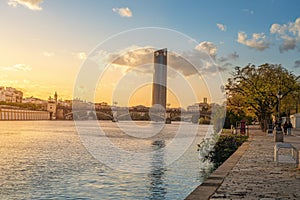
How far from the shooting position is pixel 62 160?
25.2m

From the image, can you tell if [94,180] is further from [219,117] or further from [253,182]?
[219,117]

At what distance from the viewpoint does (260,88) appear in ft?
146

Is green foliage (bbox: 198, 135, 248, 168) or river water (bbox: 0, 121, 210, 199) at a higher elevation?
green foliage (bbox: 198, 135, 248, 168)

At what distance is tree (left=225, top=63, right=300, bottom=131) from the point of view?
44375 mm

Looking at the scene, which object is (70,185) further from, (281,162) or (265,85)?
(265,85)

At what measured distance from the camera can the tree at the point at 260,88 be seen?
146 feet

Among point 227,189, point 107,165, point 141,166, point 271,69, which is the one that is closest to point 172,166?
point 141,166

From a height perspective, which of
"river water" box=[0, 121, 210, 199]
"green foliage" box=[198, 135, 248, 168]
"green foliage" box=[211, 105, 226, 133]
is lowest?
"river water" box=[0, 121, 210, 199]

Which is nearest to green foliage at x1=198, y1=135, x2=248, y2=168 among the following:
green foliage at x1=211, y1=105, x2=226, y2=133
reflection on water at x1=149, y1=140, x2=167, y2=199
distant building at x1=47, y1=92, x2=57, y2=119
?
reflection on water at x1=149, y1=140, x2=167, y2=199

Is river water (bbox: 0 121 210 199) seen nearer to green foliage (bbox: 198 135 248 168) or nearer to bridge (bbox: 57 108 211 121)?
green foliage (bbox: 198 135 248 168)

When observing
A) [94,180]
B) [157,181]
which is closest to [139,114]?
[94,180]

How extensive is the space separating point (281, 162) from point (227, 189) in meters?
6.14

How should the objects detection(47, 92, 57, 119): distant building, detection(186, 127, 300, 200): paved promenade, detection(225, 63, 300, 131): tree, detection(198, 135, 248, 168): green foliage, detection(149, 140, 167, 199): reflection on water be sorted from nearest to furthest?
detection(186, 127, 300, 200): paved promenade
detection(149, 140, 167, 199): reflection on water
detection(198, 135, 248, 168): green foliage
detection(225, 63, 300, 131): tree
detection(47, 92, 57, 119): distant building

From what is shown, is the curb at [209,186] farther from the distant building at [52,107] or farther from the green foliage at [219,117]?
the distant building at [52,107]
